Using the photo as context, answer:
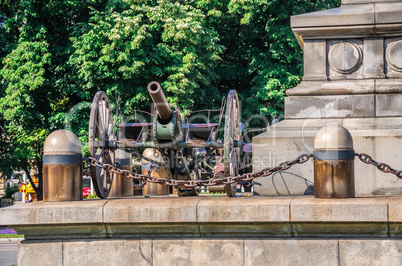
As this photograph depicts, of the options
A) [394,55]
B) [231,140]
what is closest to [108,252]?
[231,140]

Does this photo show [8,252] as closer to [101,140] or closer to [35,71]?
[101,140]

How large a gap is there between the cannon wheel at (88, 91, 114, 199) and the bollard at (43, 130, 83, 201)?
698 mm

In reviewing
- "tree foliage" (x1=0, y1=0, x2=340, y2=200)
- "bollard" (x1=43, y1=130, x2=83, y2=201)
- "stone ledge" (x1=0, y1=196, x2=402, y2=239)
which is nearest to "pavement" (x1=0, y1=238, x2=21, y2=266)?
"tree foliage" (x1=0, y1=0, x2=340, y2=200)

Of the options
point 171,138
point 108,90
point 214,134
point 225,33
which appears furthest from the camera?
point 225,33

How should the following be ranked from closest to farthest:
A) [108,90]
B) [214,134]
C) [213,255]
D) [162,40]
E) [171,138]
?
[213,255], [171,138], [214,134], [108,90], [162,40]

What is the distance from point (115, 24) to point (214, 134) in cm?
1523

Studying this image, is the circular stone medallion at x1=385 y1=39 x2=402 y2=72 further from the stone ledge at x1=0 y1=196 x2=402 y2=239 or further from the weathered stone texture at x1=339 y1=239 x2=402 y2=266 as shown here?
the weathered stone texture at x1=339 y1=239 x2=402 y2=266

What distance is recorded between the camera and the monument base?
820 cm

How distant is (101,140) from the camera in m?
9.06

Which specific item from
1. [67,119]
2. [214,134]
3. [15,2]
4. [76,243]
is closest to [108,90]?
[67,119]

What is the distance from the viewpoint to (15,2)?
1015 inches

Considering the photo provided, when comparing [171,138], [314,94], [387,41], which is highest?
[387,41]

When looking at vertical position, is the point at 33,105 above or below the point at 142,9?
below

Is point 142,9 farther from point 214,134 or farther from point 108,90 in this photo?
point 214,134
